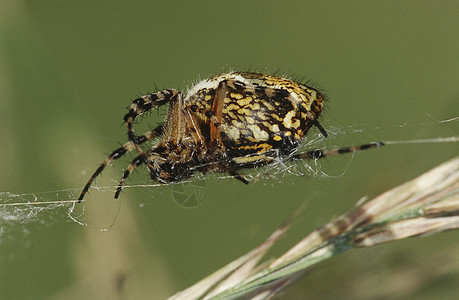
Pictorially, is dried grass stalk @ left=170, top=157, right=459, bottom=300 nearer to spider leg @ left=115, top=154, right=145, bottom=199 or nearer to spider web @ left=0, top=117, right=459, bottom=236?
spider web @ left=0, top=117, right=459, bottom=236

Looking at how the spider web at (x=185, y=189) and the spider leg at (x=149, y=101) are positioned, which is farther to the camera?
the spider leg at (x=149, y=101)

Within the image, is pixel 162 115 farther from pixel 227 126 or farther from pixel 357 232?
pixel 357 232

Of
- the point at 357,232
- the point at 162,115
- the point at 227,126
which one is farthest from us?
the point at 162,115

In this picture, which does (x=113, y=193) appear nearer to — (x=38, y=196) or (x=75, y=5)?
(x=38, y=196)

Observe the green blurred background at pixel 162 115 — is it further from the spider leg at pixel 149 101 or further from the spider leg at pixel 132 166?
the spider leg at pixel 149 101

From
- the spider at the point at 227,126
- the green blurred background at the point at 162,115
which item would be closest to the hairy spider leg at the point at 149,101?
the spider at the point at 227,126

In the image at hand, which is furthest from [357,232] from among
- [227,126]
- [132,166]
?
[132,166]

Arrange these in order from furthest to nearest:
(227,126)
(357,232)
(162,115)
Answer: (162,115) < (227,126) < (357,232)

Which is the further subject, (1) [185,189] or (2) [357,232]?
(1) [185,189]
